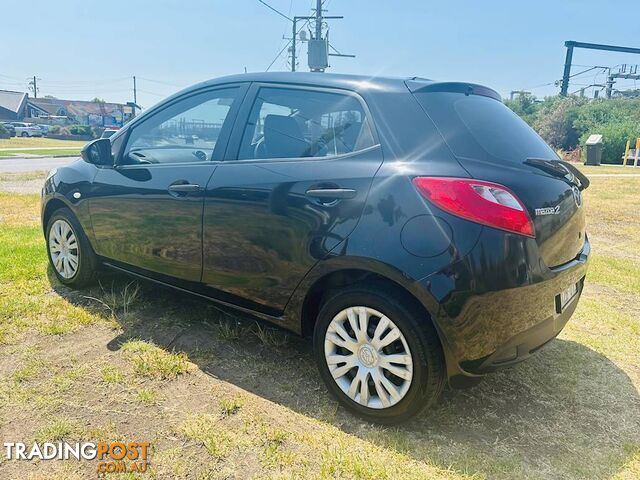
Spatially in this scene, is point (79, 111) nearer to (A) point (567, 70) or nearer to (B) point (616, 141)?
(A) point (567, 70)

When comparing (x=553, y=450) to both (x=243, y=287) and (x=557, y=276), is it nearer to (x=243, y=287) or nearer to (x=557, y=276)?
(x=557, y=276)

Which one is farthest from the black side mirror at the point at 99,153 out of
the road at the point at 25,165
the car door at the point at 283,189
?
the road at the point at 25,165

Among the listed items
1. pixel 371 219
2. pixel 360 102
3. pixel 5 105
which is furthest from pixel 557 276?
pixel 5 105

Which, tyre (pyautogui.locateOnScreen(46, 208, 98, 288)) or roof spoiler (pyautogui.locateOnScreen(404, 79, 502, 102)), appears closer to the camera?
roof spoiler (pyautogui.locateOnScreen(404, 79, 502, 102))

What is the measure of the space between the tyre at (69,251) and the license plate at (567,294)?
3.36 meters

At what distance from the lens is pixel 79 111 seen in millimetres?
76562

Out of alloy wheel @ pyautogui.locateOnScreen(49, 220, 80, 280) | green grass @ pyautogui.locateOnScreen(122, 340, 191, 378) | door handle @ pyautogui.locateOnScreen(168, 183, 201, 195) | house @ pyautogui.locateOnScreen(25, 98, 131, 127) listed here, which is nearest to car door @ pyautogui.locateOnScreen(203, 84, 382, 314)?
door handle @ pyautogui.locateOnScreen(168, 183, 201, 195)

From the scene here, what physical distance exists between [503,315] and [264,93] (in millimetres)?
1867

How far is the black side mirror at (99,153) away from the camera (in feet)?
11.9

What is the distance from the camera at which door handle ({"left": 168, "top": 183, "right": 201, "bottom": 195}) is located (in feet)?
9.85

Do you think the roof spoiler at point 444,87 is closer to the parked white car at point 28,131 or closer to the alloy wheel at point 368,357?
the alloy wheel at point 368,357

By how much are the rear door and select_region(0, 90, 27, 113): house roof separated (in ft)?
252

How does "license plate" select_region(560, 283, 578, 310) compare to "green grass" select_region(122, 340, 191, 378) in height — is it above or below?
above

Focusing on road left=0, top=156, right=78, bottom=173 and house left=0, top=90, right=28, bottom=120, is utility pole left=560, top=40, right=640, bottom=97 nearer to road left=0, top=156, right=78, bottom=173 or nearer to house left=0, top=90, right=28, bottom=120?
road left=0, top=156, right=78, bottom=173
